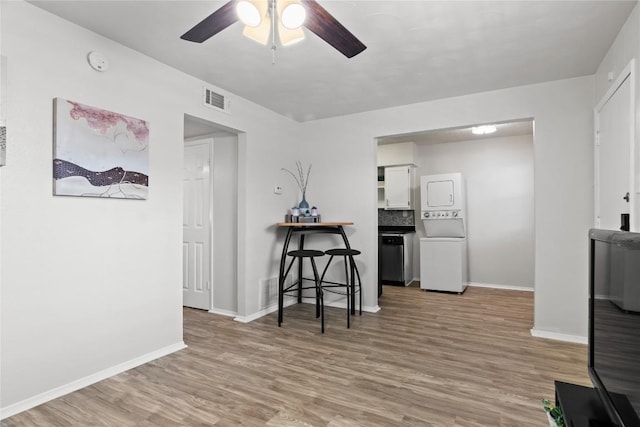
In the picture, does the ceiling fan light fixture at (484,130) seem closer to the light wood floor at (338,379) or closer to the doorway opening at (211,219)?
the light wood floor at (338,379)

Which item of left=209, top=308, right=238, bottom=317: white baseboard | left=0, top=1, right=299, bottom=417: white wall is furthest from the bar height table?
left=0, top=1, right=299, bottom=417: white wall

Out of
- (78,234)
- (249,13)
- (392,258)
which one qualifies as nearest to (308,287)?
(392,258)

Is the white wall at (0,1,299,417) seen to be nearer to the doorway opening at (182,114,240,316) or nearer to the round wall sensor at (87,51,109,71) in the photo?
the round wall sensor at (87,51,109,71)

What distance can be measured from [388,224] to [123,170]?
467 centimetres

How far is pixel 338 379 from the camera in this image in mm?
2377

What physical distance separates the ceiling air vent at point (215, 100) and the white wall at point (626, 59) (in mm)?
3147

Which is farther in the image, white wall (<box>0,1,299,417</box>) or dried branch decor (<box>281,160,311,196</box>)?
dried branch decor (<box>281,160,311,196</box>)

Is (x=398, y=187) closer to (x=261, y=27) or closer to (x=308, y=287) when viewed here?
(x=308, y=287)

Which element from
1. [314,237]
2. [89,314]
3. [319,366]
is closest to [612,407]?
[319,366]

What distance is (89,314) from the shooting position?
2.32m

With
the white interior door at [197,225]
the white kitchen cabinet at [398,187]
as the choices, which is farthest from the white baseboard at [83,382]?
the white kitchen cabinet at [398,187]

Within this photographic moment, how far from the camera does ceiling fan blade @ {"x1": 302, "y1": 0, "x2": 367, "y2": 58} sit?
1.53 metres

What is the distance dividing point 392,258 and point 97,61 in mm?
4707

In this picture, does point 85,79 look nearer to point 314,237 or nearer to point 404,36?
point 404,36
